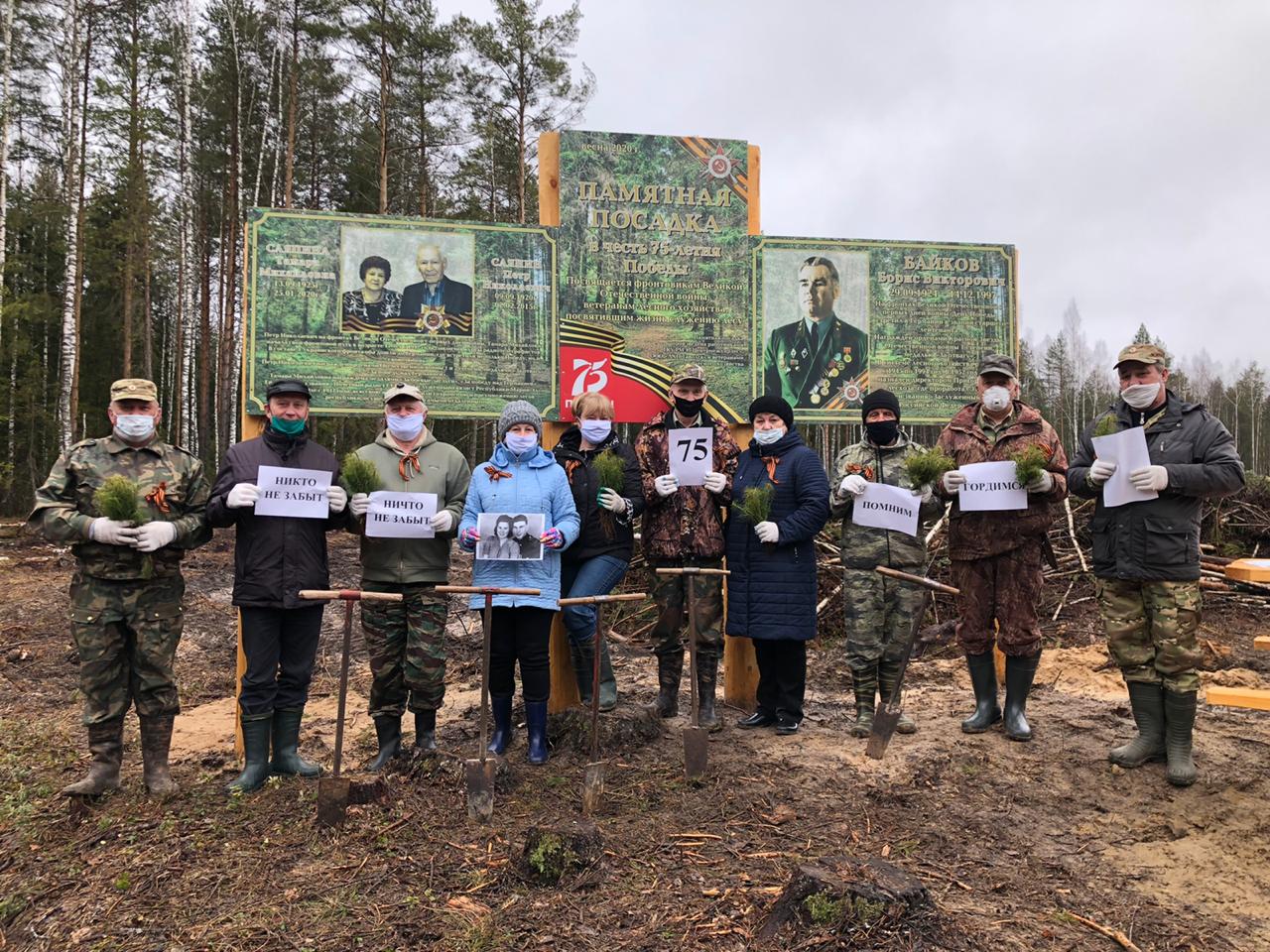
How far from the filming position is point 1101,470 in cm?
482

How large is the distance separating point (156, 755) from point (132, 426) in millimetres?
2005

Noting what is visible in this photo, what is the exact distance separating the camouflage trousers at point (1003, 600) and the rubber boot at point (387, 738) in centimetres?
399

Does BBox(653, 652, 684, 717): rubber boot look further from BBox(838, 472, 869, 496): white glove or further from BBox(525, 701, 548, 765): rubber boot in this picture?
BBox(838, 472, 869, 496): white glove

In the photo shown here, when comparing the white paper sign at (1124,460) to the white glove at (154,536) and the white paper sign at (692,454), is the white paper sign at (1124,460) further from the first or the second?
the white glove at (154,536)

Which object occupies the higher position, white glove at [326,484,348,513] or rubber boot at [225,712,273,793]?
white glove at [326,484,348,513]

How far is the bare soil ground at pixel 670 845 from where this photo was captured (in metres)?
3.12

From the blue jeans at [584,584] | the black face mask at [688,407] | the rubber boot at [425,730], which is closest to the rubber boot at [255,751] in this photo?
the rubber boot at [425,730]

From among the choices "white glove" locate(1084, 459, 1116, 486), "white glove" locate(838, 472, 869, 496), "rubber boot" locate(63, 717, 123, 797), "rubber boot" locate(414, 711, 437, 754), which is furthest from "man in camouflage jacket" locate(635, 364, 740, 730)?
"rubber boot" locate(63, 717, 123, 797)

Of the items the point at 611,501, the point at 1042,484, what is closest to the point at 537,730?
the point at 611,501

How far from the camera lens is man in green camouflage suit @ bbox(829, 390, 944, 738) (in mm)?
5426

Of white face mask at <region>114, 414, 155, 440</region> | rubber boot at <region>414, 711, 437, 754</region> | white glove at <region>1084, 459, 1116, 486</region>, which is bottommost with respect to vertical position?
rubber boot at <region>414, 711, 437, 754</region>

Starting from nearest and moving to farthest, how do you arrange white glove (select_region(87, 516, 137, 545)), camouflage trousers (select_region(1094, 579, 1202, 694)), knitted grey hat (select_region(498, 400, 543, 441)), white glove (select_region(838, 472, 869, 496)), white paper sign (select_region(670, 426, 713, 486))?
white glove (select_region(87, 516, 137, 545)) → camouflage trousers (select_region(1094, 579, 1202, 694)) → knitted grey hat (select_region(498, 400, 543, 441)) → white glove (select_region(838, 472, 869, 496)) → white paper sign (select_region(670, 426, 713, 486))

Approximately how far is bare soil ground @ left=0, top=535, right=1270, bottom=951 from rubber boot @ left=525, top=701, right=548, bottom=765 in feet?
0.47

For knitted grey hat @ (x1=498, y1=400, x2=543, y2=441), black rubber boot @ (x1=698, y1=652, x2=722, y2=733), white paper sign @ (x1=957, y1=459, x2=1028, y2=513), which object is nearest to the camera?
knitted grey hat @ (x1=498, y1=400, x2=543, y2=441)
